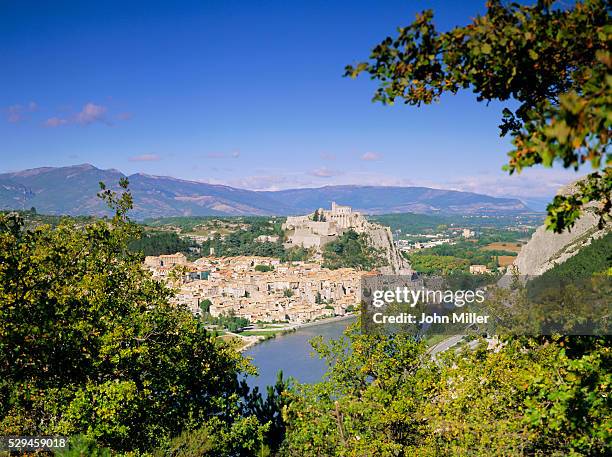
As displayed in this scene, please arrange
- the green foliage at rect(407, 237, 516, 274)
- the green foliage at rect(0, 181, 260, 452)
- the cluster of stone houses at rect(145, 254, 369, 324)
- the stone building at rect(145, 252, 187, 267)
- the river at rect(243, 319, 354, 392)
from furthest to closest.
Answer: the green foliage at rect(407, 237, 516, 274)
the stone building at rect(145, 252, 187, 267)
the cluster of stone houses at rect(145, 254, 369, 324)
the river at rect(243, 319, 354, 392)
the green foliage at rect(0, 181, 260, 452)

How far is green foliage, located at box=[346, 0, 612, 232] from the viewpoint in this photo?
2.14m

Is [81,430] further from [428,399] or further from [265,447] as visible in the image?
[428,399]

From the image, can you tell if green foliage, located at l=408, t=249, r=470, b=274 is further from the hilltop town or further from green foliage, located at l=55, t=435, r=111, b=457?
green foliage, located at l=55, t=435, r=111, b=457

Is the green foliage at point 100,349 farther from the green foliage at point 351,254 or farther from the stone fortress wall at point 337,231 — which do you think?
the green foliage at point 351,254

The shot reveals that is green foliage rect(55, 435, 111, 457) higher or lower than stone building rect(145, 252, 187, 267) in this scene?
higher

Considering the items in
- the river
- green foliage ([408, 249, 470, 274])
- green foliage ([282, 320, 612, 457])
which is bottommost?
the river

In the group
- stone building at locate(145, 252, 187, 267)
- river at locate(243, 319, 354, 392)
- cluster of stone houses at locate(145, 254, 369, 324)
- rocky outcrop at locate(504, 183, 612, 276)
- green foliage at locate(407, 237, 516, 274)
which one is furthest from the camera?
green foliage at locate(407, 237, 516, 274)

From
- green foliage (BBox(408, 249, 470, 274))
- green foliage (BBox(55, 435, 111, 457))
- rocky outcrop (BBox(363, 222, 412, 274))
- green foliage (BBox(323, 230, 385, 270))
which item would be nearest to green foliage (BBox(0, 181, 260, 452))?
green foliage (BBox(55, 435, 111, 457))

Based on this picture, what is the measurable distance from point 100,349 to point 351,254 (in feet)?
190

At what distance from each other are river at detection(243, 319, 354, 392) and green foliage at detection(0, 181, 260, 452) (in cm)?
1363

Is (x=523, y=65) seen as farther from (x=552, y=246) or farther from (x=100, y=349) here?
(x=552, y=246)

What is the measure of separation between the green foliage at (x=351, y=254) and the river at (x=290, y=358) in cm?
1873

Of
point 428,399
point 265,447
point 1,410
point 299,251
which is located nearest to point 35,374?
point 1,410

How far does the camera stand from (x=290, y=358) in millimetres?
30609
